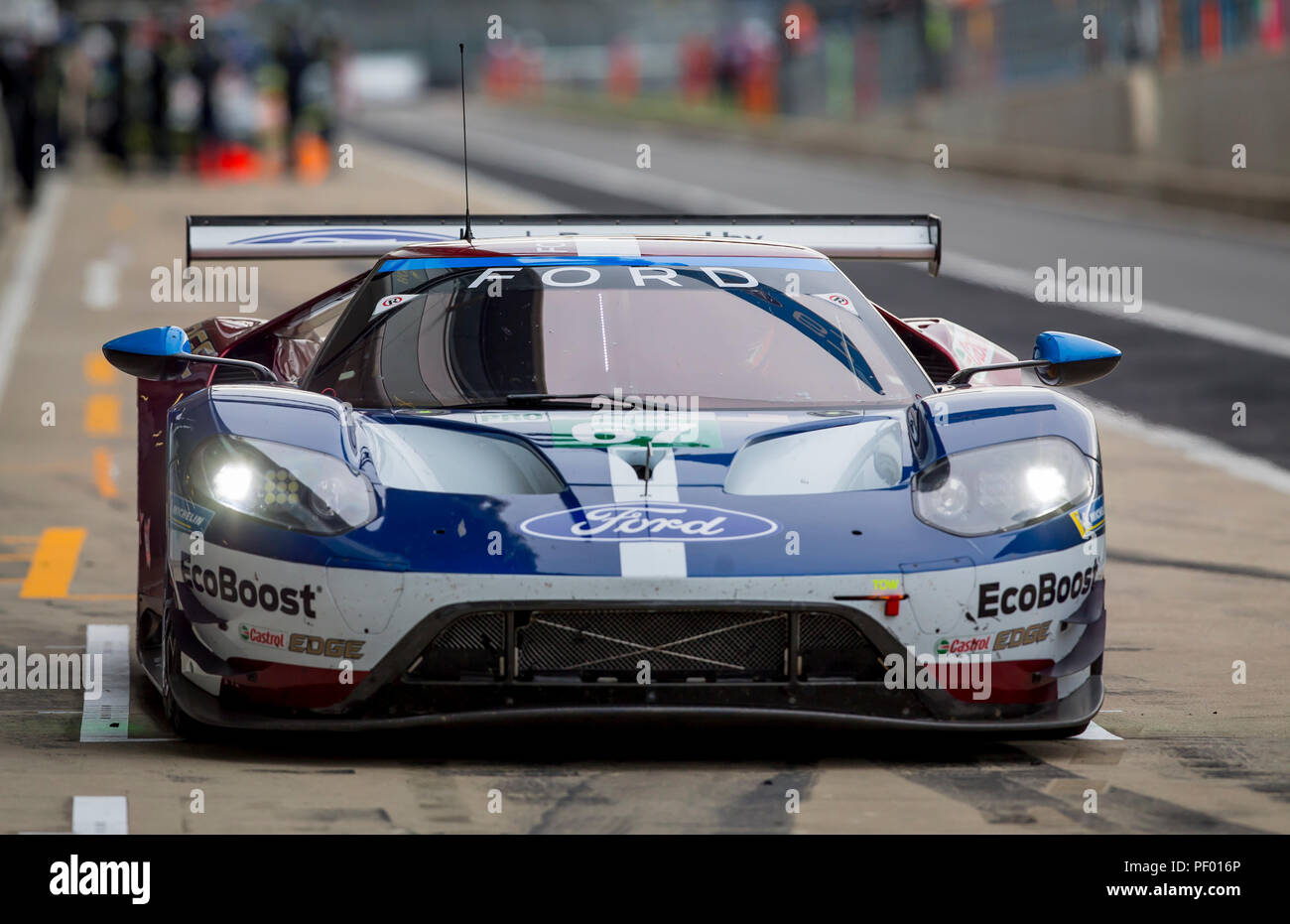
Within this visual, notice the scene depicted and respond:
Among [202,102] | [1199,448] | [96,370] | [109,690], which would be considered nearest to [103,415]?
[96,370]

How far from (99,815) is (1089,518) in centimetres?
226

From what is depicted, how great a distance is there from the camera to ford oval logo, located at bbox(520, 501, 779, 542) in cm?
489

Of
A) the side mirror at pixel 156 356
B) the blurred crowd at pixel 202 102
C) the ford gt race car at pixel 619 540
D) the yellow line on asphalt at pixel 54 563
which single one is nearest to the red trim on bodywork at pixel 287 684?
the ford gt race car at pixel 619 540

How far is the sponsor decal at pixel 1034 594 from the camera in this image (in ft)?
16.4

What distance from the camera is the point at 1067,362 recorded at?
5.88 meters

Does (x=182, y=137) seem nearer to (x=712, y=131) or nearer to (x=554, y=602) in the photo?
(x=712, y=131)

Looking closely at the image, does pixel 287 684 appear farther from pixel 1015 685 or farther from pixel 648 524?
pixel 1015 685

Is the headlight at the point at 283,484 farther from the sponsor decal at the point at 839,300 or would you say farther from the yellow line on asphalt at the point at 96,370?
the yellow line on asphalt at the point at 96,370

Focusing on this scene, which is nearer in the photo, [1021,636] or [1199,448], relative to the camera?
[1021,636]

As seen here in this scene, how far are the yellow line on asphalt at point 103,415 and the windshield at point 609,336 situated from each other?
→ 5938 mm

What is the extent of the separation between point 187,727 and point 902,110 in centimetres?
3499

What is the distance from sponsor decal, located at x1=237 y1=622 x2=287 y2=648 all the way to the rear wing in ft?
6.50

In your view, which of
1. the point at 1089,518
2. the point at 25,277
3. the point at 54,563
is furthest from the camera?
the point at 25,277
